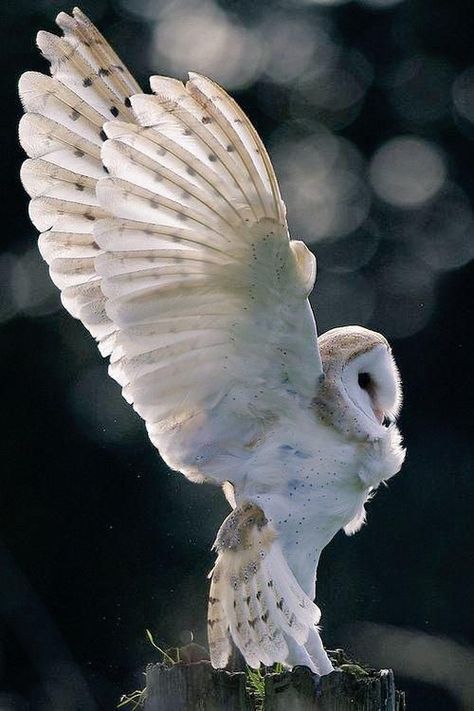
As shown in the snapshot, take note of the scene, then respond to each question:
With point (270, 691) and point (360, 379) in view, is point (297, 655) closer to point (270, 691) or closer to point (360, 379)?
point (270, 691)

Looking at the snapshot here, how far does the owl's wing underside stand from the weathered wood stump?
735 mm

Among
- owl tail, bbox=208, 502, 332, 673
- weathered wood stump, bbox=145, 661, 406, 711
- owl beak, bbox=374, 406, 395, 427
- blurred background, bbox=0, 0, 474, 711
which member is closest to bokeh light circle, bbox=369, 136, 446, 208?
blurred background, bbox=0, 0, 474, 711

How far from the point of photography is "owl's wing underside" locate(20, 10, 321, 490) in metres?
3.05

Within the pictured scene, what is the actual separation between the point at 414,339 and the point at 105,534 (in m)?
2.34

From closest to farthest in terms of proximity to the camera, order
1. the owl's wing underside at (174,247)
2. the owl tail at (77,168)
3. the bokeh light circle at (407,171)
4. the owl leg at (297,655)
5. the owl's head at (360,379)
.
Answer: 1. the owl's wing underside at (174,247)
2. the owl leg at (297,655)
3. the owl's head at (360,379)
4. the owl tail at (77,168)
5. the bokeh light circle at (407,171)

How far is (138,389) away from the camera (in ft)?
10.9

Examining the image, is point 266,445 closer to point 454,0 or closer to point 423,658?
point 423,658

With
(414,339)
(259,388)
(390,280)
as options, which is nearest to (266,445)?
(259,388)

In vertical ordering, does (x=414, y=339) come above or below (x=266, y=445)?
below

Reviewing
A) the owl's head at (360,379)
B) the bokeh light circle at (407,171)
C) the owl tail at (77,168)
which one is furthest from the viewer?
the bokeh light circle at (407,171)

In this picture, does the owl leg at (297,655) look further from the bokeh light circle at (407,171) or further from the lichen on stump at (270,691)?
the bokeh light circle at (407,171)

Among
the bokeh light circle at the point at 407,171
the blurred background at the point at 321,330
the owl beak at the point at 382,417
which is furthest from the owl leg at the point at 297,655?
the bokeh light circle at the point at 407,171

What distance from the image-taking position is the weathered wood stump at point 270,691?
106 inches

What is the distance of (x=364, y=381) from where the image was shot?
3.61 m
